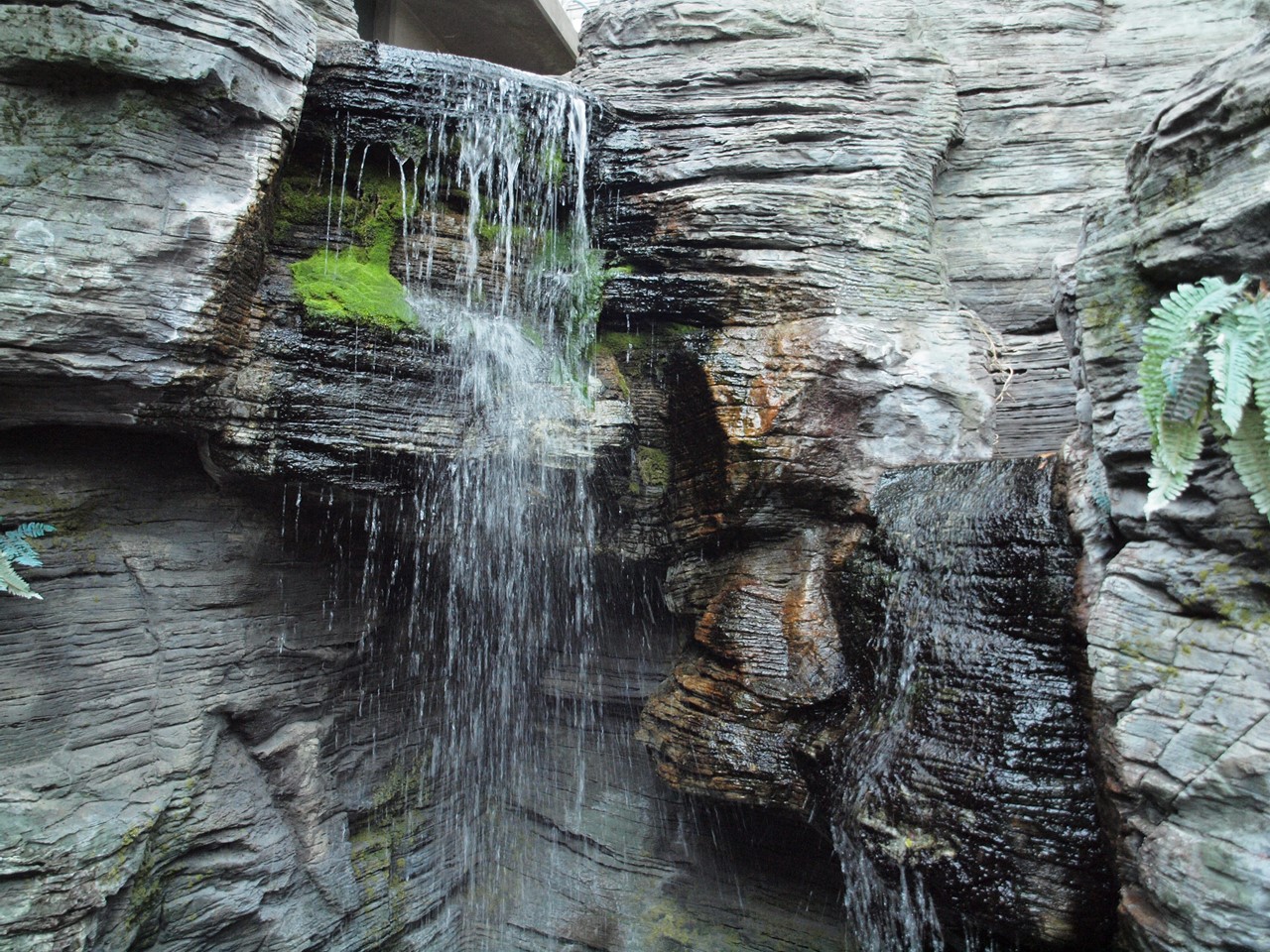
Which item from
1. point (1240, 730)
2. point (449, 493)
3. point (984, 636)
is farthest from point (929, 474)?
point (449, 493)

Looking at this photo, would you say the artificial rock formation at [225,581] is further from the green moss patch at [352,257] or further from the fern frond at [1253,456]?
the fern frond at [1253,456]

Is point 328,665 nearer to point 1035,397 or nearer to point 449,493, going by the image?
point 449,493

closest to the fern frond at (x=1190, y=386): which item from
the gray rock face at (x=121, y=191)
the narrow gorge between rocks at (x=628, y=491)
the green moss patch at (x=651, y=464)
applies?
the narrow gorge between rocks at (x=628, y=491)

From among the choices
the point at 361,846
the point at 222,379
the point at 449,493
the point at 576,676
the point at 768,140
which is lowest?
the point at 361,846

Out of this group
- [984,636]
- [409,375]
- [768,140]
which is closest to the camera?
[984,636]

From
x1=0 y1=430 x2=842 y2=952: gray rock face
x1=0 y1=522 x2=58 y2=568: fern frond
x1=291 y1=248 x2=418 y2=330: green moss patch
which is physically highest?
x1=291 y1=248 x2=418 y2=330: green moss patch

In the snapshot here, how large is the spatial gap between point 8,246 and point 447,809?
4.29 m

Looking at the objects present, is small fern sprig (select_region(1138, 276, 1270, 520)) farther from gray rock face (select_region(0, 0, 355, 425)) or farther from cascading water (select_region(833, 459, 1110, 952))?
gray rock face (select_region(0, 0, 355, 425))

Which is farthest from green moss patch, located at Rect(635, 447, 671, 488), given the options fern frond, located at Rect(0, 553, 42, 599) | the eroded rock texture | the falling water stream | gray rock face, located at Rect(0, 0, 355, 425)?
fern frond, located at Rect(0, 553, 42, 599)

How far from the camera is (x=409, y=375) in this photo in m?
4.67

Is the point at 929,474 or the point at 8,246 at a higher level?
the point at 8,246

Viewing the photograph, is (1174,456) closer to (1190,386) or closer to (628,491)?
(1190,386)

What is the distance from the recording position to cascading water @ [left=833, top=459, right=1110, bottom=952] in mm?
3117

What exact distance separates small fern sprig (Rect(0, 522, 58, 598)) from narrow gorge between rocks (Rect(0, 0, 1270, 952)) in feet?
0.16
